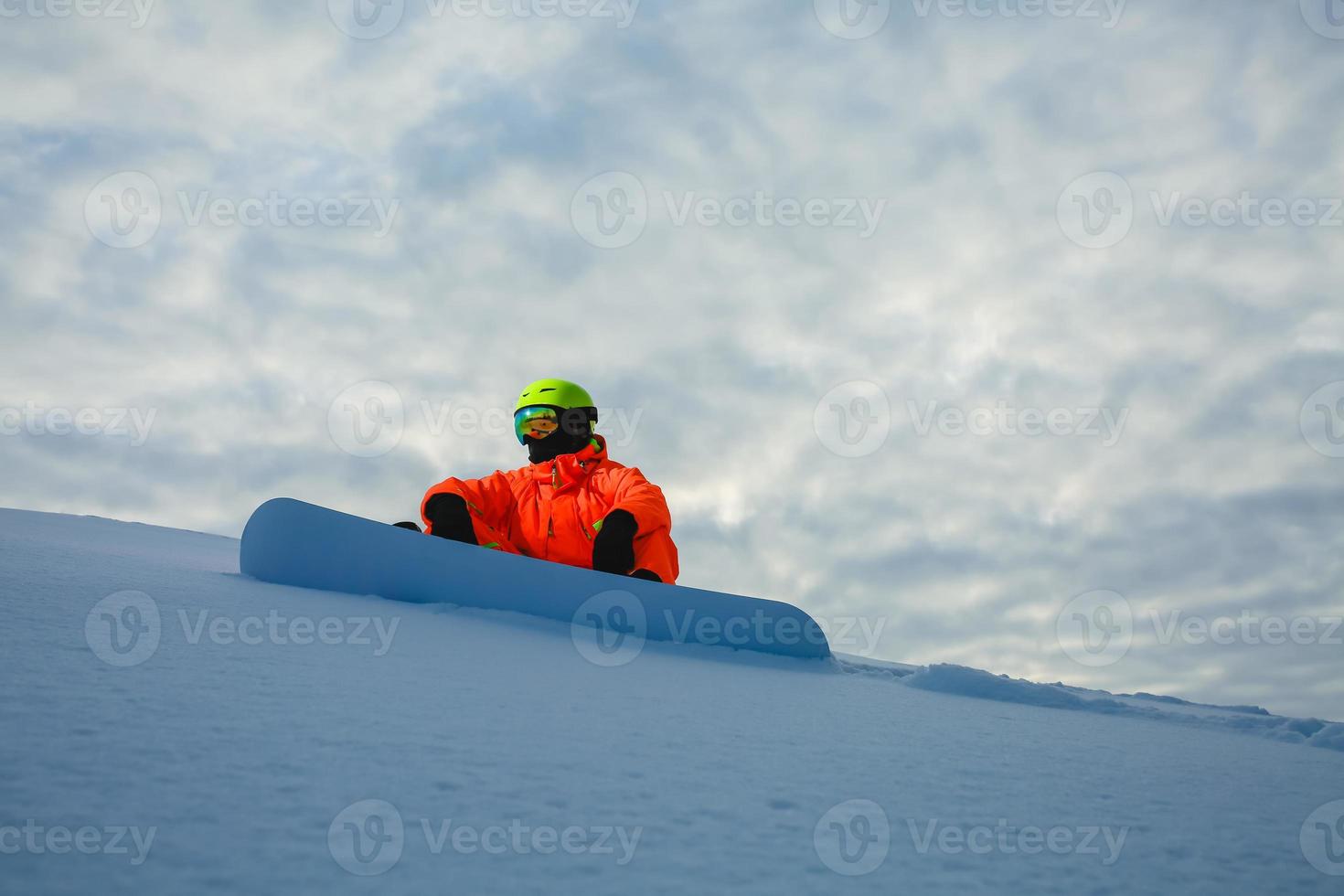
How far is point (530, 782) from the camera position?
1110mm

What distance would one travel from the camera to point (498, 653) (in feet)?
7.29

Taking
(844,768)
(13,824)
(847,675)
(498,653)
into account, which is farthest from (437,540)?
(13,824)

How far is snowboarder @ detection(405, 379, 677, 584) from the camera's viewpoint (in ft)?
11.6

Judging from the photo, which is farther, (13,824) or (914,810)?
(914,810)

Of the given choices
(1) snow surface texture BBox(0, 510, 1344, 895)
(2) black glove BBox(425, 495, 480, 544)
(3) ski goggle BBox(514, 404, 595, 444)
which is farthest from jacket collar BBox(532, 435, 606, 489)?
(1) snow surface texture BBox(0, 510, 1344, 895)

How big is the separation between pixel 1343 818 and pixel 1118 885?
87 cm

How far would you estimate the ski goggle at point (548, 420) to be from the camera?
4.10 metres

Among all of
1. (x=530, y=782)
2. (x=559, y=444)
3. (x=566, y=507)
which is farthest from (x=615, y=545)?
(x=530, y=782)

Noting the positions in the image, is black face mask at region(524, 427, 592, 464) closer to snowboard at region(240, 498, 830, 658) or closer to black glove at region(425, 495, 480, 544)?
black glove at region(425, 495, 480, 544)

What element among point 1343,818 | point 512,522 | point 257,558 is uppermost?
point 512,522

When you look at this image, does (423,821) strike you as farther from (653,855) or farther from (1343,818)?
(1343,818)

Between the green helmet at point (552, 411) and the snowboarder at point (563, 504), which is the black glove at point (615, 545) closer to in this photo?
the snowboarder at point (563, 504)

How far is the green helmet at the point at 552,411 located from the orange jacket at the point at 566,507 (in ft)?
0.48

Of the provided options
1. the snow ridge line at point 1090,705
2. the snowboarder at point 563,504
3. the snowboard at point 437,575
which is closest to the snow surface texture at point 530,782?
the snow ridge line at point 1090,705
